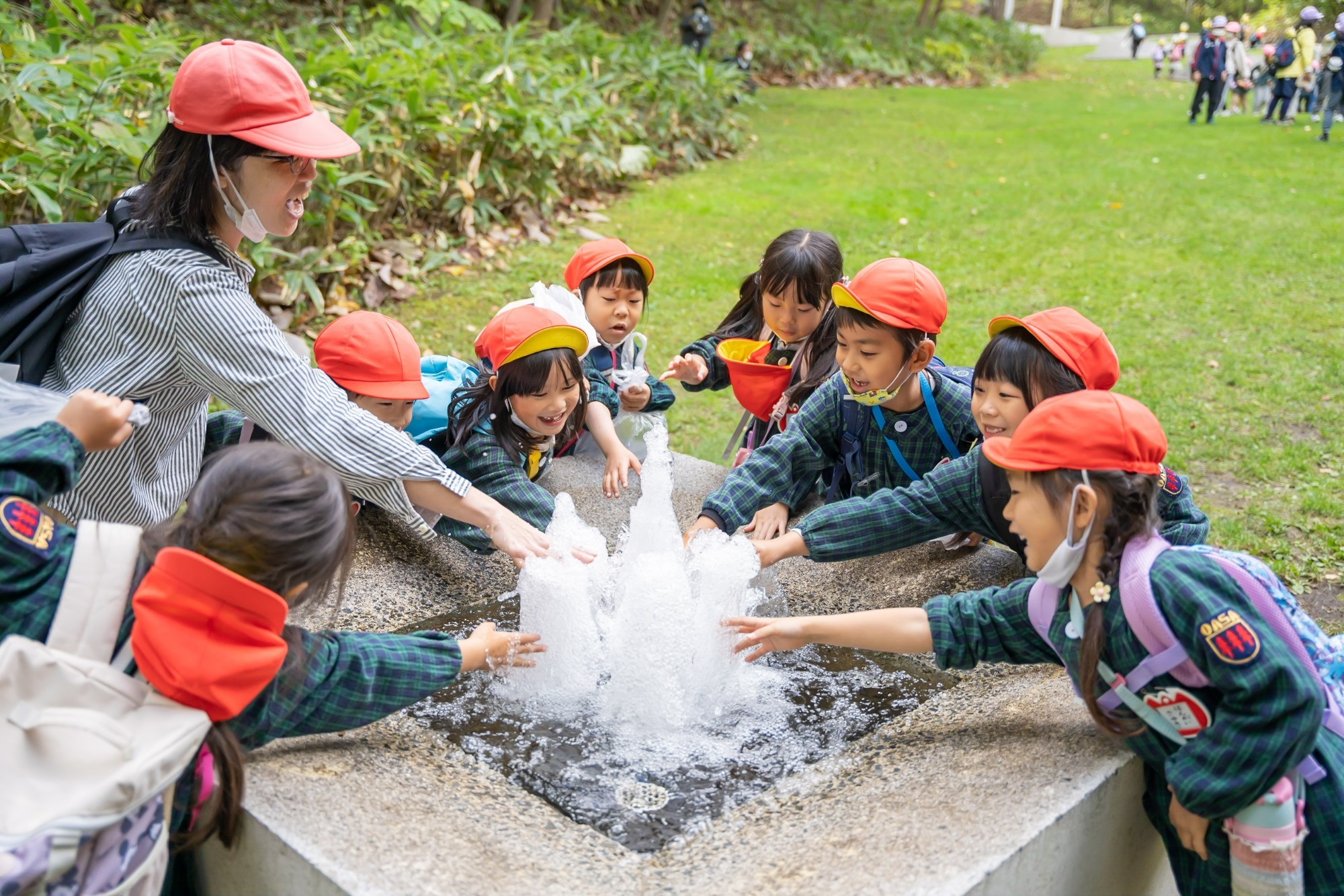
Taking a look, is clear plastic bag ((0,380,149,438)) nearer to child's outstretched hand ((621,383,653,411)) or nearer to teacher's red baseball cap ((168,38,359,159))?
teacher's red baseball cap ((168,38,359,159))

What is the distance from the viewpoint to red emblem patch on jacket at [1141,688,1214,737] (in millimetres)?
1787

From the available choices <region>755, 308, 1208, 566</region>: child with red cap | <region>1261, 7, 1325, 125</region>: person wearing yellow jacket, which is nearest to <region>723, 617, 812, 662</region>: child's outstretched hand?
<region>755, 308, 1208, 566</region>: child with red cap

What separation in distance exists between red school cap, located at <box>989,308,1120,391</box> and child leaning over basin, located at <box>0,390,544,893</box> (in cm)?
160

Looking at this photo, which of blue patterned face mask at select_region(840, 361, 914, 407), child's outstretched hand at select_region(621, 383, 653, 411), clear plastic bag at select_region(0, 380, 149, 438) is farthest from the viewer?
child's outstretched hand at select_region(621, 383, 653, 411)

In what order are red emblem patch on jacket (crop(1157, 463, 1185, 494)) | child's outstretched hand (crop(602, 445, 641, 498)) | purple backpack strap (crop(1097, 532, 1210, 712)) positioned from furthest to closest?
child's outstretched hand (crop(602, 445, 641, 498)), red emblem patch on jacket (crop(1157, 463, 1185, 494)), purple backpack strap (crop(1097, 532, 1210, 712))

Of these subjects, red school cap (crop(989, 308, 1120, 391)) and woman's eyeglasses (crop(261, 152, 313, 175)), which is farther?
red school cap (crop(989, 308, 1120, 391))

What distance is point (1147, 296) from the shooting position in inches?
279

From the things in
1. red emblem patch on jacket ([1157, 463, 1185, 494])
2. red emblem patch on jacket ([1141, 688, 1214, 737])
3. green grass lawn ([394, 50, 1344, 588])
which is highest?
red emblem patch on jacket ([1157, 463, 1185, 494])

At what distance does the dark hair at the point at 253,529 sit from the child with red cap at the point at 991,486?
1.17m

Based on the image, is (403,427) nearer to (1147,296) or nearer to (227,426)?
(227,426)

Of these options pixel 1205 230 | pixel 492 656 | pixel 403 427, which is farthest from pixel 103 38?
pixel 1205 230

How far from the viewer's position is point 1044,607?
2.05 m

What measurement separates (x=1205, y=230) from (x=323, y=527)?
845cm

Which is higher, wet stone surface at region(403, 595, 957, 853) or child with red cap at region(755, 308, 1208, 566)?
child with red cap at region(755, 308, 1208, 566)
